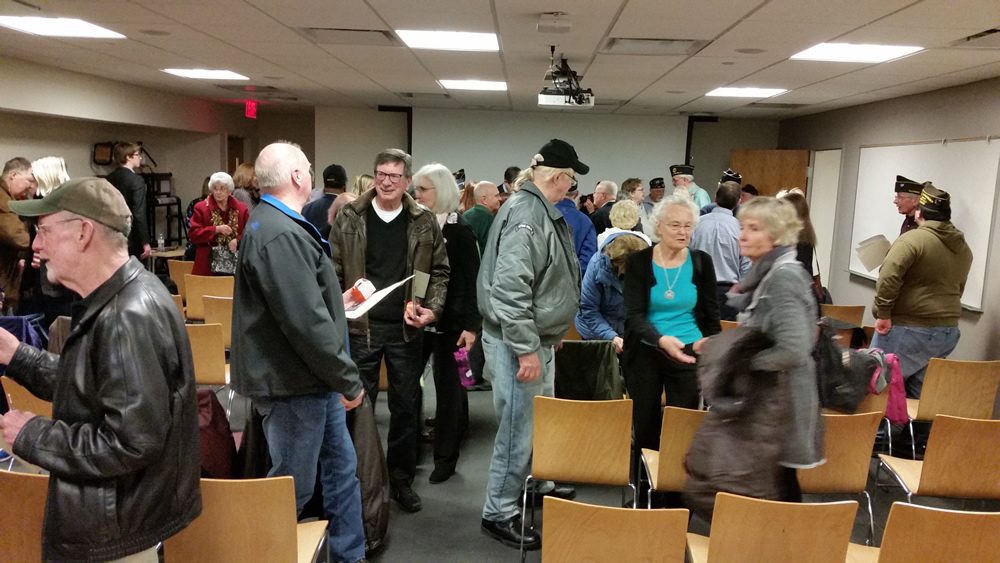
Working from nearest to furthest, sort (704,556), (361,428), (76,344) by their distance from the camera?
1. (76,344)
2. (704,556)
3. (361,428)

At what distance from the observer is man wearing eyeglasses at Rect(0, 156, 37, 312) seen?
4266mm

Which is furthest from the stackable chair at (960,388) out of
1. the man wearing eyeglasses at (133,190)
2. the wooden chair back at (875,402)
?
the man wearing eyeglasses at (133,190)

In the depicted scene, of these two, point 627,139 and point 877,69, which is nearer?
point 877,69

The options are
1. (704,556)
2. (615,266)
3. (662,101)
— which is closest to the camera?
(704,556)

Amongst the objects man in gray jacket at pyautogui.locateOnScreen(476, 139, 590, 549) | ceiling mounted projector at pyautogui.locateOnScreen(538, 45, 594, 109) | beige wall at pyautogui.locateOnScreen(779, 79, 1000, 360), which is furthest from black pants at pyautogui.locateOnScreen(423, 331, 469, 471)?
beige wall at pyautogui.locateOnScreen(779, 79, 1000, 360)

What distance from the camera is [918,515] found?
1.86 metres

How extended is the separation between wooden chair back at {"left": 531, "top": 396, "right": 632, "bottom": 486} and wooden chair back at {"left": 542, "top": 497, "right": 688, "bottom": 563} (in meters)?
0.77

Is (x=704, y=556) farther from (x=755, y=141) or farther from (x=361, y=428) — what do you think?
(x=755, y=141)

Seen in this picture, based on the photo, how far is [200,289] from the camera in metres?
5.17

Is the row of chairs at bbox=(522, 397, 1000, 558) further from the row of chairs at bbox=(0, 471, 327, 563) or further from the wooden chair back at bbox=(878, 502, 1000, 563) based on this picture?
the row of chairs at bbox=(0, 471, 327, 563)

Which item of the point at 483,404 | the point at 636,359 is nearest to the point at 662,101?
the point at 483,404

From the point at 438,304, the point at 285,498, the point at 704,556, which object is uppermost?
the point at 438,304

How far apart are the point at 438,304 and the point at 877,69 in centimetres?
449

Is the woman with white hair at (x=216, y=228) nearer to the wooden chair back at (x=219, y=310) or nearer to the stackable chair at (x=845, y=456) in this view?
the wooden chair back at (x=219, y=310)
